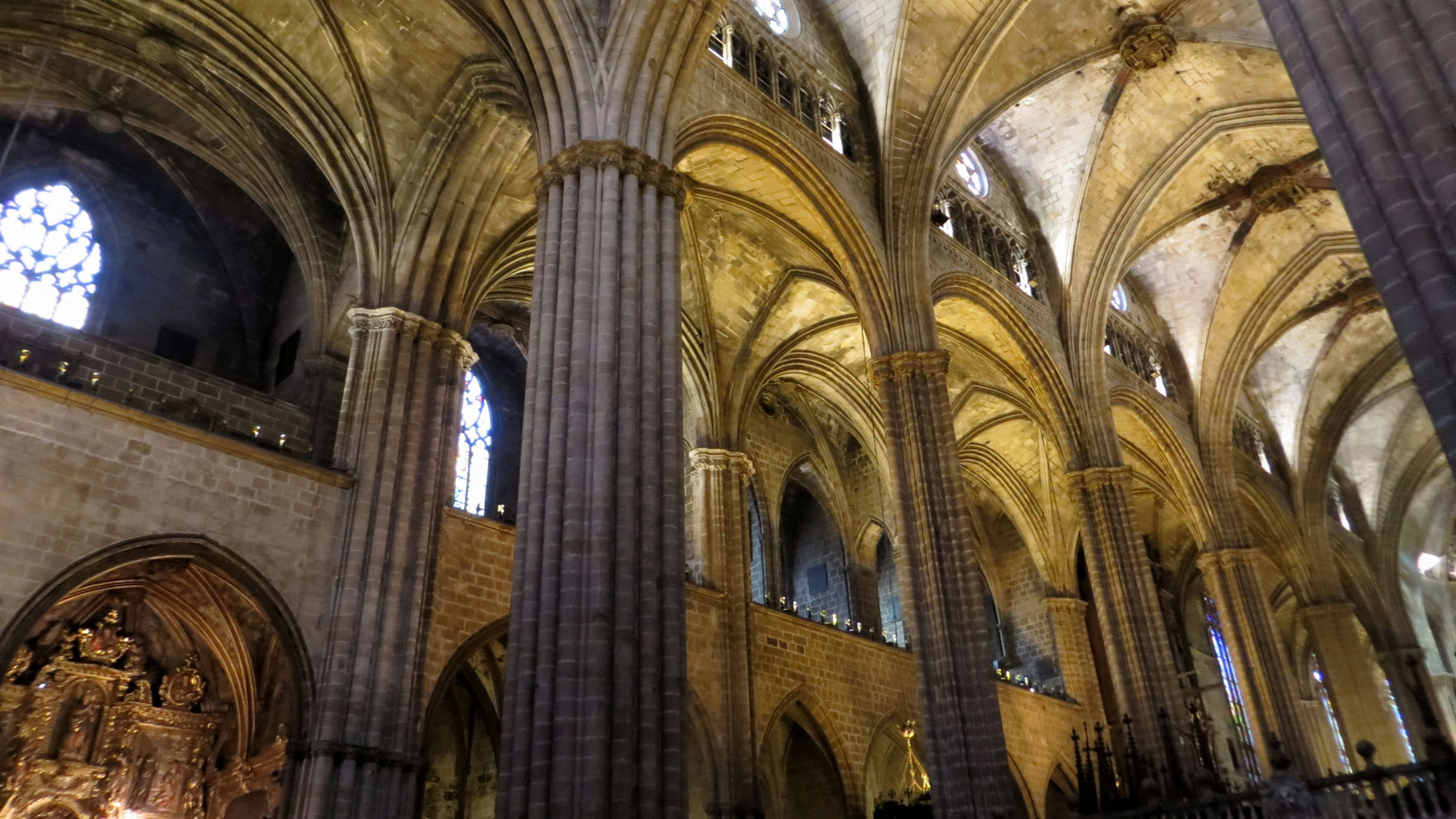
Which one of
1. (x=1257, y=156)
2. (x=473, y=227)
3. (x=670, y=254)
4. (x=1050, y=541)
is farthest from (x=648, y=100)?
(x=1050, y=541)

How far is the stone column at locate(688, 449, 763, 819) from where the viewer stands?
15.3m

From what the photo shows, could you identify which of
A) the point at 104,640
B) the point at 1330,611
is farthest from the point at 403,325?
the point at 1330,611

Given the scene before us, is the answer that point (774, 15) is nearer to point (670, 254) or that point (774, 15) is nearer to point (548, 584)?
point (670, 254)

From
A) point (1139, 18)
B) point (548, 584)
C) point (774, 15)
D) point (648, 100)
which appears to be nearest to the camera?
point (548, 584)

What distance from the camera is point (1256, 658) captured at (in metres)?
20.9

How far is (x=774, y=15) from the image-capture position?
53.1 feet

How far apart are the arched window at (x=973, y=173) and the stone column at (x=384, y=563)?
9.86m

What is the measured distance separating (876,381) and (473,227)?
593 centimetres

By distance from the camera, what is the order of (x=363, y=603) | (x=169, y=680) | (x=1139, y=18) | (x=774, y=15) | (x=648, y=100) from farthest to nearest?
1. (x=1139, y=18)
2. (x=774, y=15)
3. (x=169, y=680)
4. (x=363, y=603)
5. (x=648, y=100)

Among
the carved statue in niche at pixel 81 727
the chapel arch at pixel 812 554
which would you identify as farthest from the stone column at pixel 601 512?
the chapel arch at pixel 812 554

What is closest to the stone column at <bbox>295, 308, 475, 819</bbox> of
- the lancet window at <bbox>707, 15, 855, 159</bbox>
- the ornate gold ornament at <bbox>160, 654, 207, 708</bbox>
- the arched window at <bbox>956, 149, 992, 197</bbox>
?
the ornate gold ornament at <bbox>160, 654, 207, 708</bbox>

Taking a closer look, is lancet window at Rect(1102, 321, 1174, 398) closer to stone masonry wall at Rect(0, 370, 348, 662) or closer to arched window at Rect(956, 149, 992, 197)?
arched window at Rect(956, 149, 992, 197)

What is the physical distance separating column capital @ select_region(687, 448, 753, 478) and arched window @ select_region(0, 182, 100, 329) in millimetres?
9183

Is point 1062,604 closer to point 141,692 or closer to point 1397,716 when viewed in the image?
point 1397,716
